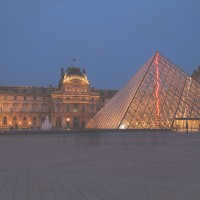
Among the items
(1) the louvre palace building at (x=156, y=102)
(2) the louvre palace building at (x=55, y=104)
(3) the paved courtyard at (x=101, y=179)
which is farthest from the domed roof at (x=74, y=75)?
(3) the paved courtyard at (x=101, y=179)

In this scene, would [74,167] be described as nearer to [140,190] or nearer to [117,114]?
[140,190]

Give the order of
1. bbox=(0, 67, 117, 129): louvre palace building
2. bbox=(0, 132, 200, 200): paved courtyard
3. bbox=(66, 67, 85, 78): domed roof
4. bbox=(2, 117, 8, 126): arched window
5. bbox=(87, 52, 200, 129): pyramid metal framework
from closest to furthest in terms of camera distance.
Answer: bbox=(0, 132, 200, 200): paved courtyard, bbox=(87, 52, 200, 129): pyramid metal framework, bbox=(2, 117, 8, 126): arched window, bbox=(0, 67, 117, 129): louvre palace building, bbox=(66, 67, 85, 78): domed roof

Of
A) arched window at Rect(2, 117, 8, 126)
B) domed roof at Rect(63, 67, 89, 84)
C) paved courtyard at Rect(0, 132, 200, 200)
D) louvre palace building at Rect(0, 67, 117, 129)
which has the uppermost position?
domed roof at Rect(63, 67, 89, 84)

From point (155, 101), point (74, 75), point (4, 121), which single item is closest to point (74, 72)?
point (74, 75)

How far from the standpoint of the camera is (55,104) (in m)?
88.2

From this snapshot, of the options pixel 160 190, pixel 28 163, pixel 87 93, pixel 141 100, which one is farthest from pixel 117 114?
pixel 87 93

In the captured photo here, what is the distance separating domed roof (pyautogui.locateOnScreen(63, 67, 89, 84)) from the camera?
87.6 meters

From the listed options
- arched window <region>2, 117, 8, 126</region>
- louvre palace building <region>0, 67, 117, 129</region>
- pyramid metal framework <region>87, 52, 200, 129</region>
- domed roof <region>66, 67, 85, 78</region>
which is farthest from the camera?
domed roof <region>66, 67, 85, 78</region>

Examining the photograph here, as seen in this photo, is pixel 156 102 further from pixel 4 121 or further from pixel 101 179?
pixel 4 121

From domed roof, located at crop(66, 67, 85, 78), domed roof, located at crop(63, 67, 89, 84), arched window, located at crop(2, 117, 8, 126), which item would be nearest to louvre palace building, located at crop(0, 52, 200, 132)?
domed roof, located at crop(63, 67, 89, 84)

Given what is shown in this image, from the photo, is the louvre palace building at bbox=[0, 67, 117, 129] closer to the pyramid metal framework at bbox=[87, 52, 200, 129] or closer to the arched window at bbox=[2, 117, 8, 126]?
the arched window at bbox=[2, 117, 8, 126]

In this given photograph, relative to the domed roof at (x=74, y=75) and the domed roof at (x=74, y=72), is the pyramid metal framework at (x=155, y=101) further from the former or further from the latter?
the domed roof at (x=74, y=72)

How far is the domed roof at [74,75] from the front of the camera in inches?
3447

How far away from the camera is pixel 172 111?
39.3 m
